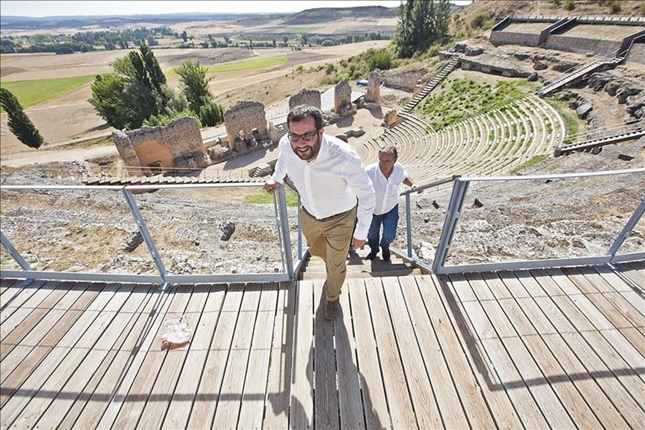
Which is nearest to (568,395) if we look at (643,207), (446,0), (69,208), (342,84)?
(643,207)

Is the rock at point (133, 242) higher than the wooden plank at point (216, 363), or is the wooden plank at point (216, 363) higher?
the wooden plank at point (216, 363)

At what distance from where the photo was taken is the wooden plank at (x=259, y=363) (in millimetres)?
2414

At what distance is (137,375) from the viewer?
2.73 m

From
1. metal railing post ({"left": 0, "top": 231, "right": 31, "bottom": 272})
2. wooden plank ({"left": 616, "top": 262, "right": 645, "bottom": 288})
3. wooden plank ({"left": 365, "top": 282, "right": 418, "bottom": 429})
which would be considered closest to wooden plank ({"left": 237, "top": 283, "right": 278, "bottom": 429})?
wooden plank ({"left": 365, "top": 282, "right": 418, "bottom": 429})

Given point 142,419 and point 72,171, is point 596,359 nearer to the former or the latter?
point 142,419

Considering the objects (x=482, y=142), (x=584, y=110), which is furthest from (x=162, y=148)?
(x=584, y=110)

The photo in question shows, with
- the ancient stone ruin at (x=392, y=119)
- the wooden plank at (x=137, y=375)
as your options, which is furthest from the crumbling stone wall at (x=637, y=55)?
the wooden plank at (x=137, y=375)

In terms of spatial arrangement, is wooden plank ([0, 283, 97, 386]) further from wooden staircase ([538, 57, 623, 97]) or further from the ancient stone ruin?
wooden staircase ([538, 57, 623, 97])

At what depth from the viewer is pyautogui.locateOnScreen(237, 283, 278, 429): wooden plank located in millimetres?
2414

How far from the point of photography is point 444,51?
29.4m

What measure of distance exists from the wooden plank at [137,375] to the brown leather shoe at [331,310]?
1717 millimetres

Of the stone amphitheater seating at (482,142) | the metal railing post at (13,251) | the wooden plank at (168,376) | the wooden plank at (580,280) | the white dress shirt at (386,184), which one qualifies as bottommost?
the stone amphitheater seating at (482,142)

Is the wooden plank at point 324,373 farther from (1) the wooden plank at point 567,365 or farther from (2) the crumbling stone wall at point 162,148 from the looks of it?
(2) the crumbling stone wall at point 162,148

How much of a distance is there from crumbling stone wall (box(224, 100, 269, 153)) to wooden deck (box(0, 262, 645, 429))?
17.5 meters
